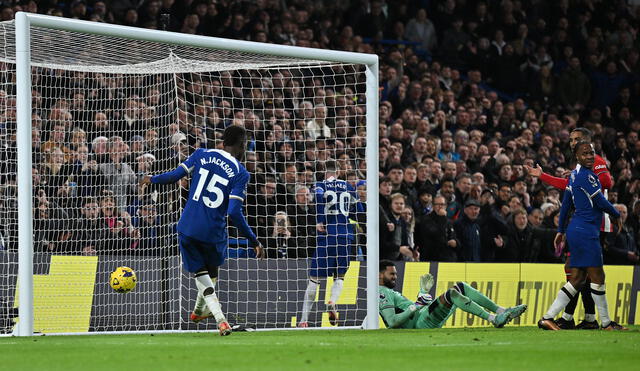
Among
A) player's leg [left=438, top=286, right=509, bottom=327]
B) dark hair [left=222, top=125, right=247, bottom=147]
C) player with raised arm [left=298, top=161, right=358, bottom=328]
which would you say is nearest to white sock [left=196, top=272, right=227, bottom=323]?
dark hair [left=222, top=125, right=247, bottom=147]

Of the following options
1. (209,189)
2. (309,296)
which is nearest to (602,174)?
(309,296)

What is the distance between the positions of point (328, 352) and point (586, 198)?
424 cm

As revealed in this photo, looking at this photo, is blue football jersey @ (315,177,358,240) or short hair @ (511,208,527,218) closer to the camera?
blue football jersey @ (315,177,358,240)

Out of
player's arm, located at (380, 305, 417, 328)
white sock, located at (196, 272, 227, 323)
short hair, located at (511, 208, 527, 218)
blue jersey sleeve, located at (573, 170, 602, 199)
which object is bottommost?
player's arm, located at (380, 305, 417, 328)

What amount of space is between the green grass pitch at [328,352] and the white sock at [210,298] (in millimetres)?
204

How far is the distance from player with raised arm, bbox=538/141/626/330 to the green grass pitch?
1.16 metres

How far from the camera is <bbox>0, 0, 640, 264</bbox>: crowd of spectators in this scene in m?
12.7

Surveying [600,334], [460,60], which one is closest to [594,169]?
[600,334]

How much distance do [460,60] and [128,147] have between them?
34.7 ft


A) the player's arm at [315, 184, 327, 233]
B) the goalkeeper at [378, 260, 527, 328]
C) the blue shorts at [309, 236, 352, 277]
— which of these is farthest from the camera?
the player's arm at [315, 184, 327, 233]

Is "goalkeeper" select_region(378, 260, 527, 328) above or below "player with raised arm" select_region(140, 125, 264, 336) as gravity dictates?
below

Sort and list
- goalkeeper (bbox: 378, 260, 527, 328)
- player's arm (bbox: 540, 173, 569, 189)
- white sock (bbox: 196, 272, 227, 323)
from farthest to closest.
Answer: player's arm (bbox: 540, 173, 569, 189) → goalkeeper (bbox: 378, 260, 527, 328) → white sock (bbox: 196, 272, 227, 323)

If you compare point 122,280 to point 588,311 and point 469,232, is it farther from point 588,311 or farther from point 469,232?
point 469,232

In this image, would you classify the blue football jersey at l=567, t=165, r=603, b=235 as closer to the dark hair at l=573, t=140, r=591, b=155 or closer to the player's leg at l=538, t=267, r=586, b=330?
the dark hair at l=573, t=140, r=591, b=155
